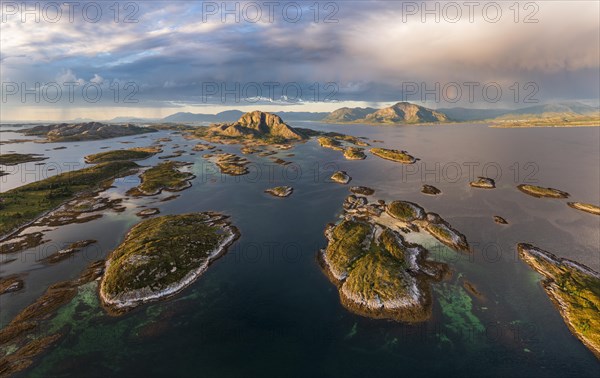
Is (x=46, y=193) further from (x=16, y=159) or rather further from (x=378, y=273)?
(x=16, y=159)

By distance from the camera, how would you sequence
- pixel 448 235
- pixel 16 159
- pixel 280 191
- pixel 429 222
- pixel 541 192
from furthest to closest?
pixel 16 159, pixel 280 191, pixel 541 192, pixel 429 222, pixel 448 235

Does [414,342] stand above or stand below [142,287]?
below

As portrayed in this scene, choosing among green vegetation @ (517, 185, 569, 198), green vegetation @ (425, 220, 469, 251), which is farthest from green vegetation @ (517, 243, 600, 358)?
green vegetation @ (517, 185, 569, 198)

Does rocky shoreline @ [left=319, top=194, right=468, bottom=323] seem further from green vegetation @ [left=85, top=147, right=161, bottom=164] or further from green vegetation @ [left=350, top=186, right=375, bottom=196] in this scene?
green vegetation @ [left=85, top=147, right=161, bottom=164]

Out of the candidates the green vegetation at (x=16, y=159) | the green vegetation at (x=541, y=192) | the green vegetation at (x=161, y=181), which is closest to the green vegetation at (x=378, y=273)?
the green vegetation at (x=541, y=192)

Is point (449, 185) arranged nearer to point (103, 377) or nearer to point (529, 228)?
point (529, 228)

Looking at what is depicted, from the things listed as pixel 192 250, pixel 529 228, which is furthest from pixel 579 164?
pixel 192 250

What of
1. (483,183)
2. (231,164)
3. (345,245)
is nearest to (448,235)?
(345,245)
